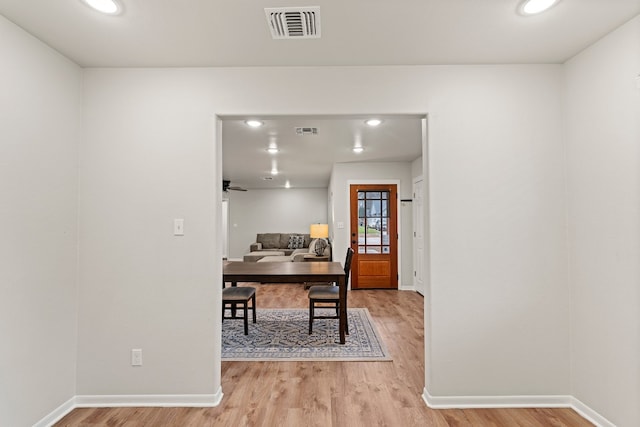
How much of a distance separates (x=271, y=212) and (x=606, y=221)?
9.17 m

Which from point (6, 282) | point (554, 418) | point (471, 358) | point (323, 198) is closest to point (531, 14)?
point (471, 358)

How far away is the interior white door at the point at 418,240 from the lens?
6.00m

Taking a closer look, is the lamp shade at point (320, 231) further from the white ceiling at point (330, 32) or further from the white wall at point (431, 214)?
the white ceiling at point (330, 32)

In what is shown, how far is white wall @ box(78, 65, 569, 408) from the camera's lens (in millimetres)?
2371

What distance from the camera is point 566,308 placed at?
7.75 ft

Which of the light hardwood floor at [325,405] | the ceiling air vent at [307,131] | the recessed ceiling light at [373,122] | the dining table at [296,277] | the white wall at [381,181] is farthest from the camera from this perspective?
the white wall at [381,181]

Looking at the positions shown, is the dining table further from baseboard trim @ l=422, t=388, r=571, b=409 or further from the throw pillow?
the throw pillow

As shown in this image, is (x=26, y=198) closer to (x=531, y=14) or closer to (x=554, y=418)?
(x=531, y=14)

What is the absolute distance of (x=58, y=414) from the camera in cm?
220

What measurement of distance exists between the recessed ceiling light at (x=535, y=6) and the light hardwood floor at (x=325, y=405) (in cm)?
237

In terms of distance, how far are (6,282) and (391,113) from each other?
251 cm

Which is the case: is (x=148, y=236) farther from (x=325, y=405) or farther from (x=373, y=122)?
(x=373, y=122)

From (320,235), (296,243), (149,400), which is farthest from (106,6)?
(296,243)

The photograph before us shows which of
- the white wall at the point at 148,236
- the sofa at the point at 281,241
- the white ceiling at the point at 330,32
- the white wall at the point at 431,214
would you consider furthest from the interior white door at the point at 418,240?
the white wall at the point at 148,236
